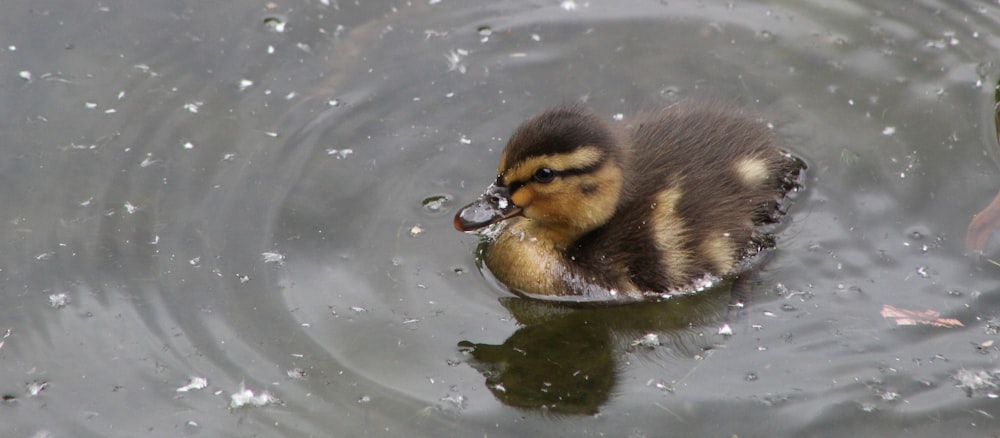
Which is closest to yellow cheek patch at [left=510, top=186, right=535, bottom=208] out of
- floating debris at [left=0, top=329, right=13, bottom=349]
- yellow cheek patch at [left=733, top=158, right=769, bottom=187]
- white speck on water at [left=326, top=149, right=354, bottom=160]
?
yellow cheek patch at [left=733, top=158, right=769, bottom=187]

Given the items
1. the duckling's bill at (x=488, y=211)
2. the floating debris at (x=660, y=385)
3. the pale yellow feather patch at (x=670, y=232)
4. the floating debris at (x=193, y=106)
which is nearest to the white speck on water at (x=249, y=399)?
the duckling's bill at (x=488, y=211)

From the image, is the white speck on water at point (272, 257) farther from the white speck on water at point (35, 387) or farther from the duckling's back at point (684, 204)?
the duckling's back at point (684, 204)

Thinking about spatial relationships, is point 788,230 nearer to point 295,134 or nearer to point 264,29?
point 295,134

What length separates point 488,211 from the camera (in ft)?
16.2

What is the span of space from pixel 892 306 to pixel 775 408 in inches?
34.1

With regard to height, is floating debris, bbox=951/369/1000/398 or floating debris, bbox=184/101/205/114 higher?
floating debris, bbox=184/101/205/114

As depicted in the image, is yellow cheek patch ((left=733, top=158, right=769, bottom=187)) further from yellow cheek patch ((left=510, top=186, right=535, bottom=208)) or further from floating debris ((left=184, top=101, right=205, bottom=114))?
floating debris ((left=184, top=101, right=205, bottom=114))

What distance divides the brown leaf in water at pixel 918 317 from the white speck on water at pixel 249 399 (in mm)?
2588

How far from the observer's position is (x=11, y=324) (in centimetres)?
477

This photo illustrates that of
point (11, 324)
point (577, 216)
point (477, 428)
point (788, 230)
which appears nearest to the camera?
point (477, 428)

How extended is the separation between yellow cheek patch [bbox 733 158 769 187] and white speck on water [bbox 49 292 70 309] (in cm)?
298

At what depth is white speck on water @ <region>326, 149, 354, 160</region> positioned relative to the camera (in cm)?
572

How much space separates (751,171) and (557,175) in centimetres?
104

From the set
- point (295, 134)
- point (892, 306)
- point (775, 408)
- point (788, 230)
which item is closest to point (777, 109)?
point (788, 230)
